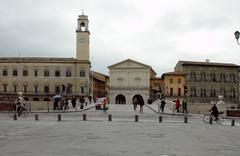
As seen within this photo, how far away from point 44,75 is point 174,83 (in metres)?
32.5

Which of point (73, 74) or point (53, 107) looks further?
point (73, 74)

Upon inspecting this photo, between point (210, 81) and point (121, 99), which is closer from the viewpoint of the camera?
point (121, 99)

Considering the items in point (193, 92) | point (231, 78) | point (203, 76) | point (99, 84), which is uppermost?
point (203, 76)

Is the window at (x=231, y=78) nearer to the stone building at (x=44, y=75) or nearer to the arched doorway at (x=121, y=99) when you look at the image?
the arched doorway at (x=121, y=99)

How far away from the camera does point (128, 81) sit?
104125 mm

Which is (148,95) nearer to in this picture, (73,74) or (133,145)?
(73,74)

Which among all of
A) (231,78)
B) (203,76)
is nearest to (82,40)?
(203,76)

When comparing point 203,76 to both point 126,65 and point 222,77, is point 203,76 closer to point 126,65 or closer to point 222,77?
point 222,77

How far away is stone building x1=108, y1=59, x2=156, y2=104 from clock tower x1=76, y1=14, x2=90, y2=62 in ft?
23.9

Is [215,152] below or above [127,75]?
below

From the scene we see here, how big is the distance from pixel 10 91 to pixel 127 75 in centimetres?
2878

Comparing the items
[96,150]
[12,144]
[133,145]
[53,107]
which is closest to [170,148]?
[133,145]

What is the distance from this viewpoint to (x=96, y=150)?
1245cm

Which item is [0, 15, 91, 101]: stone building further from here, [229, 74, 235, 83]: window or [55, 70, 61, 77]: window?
[229, 74, 235, 83]: window
